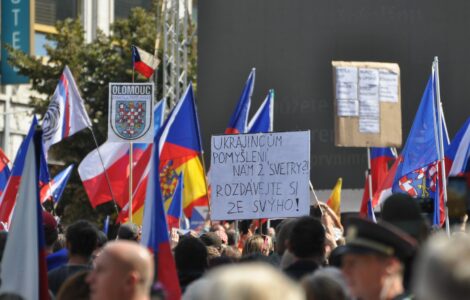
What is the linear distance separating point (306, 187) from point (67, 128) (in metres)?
4.97

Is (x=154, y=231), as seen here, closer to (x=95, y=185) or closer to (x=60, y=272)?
(x=60, y=272)

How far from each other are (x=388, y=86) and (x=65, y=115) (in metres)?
4.18

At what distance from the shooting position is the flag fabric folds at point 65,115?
15.4 meters

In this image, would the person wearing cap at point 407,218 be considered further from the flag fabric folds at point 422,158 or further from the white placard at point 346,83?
the white placard at point 346,83

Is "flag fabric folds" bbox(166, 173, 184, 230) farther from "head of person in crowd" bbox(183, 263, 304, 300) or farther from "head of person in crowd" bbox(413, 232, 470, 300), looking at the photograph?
"head of person in crowd" bbox(413, 232, 470, 300)

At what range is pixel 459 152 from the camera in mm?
12773

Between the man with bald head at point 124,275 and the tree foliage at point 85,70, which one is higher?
the tree foliage at point 85,70

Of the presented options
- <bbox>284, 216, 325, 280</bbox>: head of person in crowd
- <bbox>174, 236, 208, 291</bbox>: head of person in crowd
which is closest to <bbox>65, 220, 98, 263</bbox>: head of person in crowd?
<bbox>174, 236, 208, 291</bbox>: head of person in crowd

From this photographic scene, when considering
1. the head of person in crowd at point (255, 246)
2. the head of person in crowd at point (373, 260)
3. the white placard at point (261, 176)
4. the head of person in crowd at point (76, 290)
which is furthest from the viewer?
the white placard at point (261, 176)

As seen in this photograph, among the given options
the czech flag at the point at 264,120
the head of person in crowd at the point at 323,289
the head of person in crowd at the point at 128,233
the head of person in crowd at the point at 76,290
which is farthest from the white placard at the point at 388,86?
the head of person in crowd at the point at 323,289

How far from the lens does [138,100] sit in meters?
13.3

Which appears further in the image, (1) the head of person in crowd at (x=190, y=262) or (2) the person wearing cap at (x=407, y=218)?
(1) the head of person in crowd at (x=190, y=262)

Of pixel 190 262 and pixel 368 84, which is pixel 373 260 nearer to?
pixel 190 262

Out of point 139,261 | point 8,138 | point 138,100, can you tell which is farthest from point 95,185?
point 8,138
